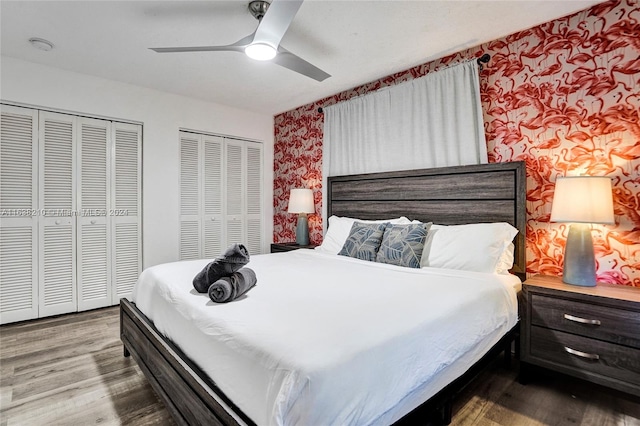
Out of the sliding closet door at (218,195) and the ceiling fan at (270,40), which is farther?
the sliding closet door at (218,195)

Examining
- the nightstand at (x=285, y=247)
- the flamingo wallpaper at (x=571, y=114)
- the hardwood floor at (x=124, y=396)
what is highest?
the flamingo wallpaper at (x=571, y=114)

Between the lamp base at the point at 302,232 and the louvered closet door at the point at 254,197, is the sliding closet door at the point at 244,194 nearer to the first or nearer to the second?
the louvered closet door at the point at 254,197

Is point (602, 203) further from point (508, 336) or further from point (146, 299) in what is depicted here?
point (146, 299)

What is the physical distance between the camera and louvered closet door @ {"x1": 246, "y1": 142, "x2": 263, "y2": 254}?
460cm

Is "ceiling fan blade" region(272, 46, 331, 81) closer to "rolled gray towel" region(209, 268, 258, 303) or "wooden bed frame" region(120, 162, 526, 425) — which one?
"wooden bed frame" region(120, 162, 526, 425)

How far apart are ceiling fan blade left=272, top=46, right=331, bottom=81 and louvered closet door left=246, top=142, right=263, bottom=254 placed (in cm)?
243

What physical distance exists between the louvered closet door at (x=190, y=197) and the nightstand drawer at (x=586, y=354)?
3640 millimetres

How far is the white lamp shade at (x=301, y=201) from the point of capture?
3.96 metres

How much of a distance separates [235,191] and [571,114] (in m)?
3.71

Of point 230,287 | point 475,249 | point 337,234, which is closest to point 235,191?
point 337,234

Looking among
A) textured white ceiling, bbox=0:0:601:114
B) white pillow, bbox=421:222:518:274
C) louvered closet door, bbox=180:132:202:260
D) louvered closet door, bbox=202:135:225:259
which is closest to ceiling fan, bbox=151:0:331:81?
textured white ceiling, bbox=0:0:601:114

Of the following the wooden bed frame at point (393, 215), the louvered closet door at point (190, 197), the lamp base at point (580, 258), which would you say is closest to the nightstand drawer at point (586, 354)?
the wooden bed frame at point (393, 215)

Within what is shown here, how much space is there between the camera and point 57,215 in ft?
10.6

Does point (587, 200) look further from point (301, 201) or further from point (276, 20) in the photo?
point (301, 201)
